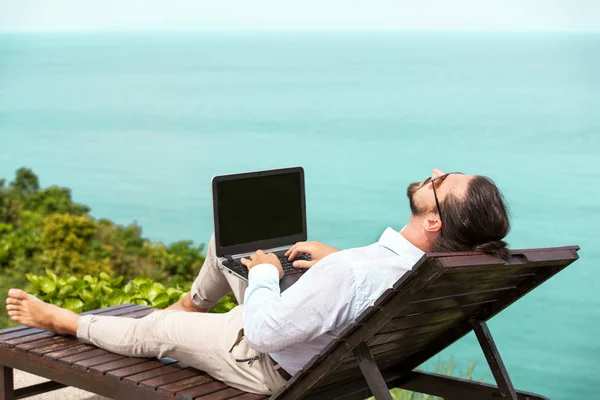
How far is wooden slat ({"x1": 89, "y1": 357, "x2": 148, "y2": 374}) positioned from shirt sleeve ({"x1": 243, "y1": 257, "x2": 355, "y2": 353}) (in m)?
0.70

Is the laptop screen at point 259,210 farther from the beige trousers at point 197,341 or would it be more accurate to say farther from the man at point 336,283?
the man at point 336,283

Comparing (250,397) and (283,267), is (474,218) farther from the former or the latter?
(283,267)

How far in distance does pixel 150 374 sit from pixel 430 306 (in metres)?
1.03

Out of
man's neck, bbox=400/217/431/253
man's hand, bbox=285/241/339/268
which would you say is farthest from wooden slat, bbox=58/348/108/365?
man's neck, bbox=400/217/431/253

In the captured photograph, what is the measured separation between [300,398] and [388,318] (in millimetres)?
500

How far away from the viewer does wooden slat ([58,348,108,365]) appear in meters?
3.14

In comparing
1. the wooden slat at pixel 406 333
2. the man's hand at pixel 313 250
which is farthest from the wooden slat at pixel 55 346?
the wooden slat at pixel 406 333

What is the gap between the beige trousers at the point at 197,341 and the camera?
2.86m

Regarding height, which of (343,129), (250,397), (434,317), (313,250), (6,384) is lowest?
(6,384)

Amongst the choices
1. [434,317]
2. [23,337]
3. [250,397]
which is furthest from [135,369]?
[434,317]

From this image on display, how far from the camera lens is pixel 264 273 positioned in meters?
2.72

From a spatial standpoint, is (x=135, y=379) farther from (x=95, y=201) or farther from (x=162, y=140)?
(x=162, y=140)

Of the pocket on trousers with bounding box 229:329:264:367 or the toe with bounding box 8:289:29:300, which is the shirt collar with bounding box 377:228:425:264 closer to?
the pocket on trousers with bounding box 229:329:264:367

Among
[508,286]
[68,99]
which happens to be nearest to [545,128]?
[68,99]
